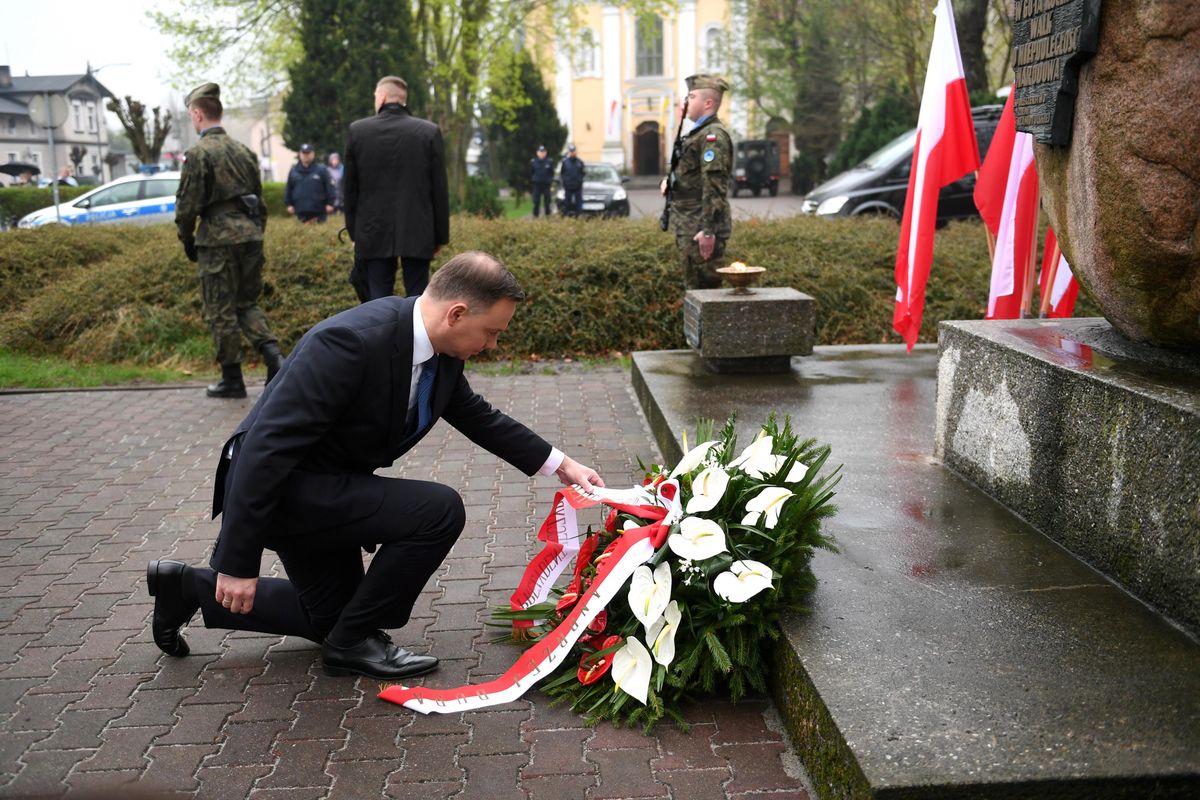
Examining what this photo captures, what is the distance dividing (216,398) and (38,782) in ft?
18.7

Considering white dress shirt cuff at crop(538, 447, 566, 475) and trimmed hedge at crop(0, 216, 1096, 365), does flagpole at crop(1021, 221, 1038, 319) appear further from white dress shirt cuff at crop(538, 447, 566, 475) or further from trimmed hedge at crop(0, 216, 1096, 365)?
white dress shirt cuff at crop(538, 447, 566, 475)

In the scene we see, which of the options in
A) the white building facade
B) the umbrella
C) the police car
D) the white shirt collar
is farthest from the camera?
the white building facade

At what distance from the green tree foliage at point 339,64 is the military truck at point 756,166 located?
1655 cm

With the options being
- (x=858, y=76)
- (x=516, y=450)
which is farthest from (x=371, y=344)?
(x=858, y=76)

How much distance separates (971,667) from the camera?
10.2 ft

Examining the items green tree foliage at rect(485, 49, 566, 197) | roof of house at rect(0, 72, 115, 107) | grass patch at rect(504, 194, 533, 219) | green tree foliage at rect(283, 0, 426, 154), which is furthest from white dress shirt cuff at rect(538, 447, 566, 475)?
roof of house at rect(0, 72, 115, 107)

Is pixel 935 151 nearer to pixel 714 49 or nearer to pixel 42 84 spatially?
pixel 714 49

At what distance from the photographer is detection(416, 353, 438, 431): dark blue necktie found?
3613 mm

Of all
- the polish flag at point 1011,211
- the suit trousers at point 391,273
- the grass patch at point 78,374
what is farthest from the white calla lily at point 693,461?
the grass patch at point 78,374

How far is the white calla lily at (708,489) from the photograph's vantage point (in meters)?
3.58

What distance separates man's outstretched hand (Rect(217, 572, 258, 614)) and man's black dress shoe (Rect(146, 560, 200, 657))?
59cm

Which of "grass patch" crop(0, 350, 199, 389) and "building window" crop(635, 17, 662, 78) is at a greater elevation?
"building window" crop(635, 17, 662, 78)

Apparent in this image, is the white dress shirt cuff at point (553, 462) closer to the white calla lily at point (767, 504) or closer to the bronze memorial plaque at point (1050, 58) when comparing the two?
the white calla lily at point (767, 504)

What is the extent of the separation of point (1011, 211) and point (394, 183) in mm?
4104
